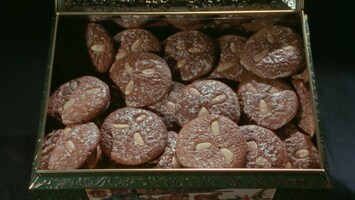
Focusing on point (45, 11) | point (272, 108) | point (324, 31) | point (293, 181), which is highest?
point (45, 11)

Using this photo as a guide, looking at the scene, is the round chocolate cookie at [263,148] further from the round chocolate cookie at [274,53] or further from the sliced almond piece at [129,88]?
the sliced almond piece at [129,88]

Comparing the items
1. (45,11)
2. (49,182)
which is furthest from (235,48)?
(45,11)

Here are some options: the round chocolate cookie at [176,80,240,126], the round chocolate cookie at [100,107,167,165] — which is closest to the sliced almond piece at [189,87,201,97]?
the round chocolate cookie at [176,80,240,126]

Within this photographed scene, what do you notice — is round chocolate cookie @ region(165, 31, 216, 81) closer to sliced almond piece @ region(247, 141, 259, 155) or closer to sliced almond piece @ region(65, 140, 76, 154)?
sliced almond piece @ region(247, 141, 259, 155)

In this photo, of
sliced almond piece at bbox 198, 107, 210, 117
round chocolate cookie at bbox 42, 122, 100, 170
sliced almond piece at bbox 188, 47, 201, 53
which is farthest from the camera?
sliced almond piece at bbox 188, 47, 201, 53

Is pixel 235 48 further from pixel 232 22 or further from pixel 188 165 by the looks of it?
pixel 188 165
